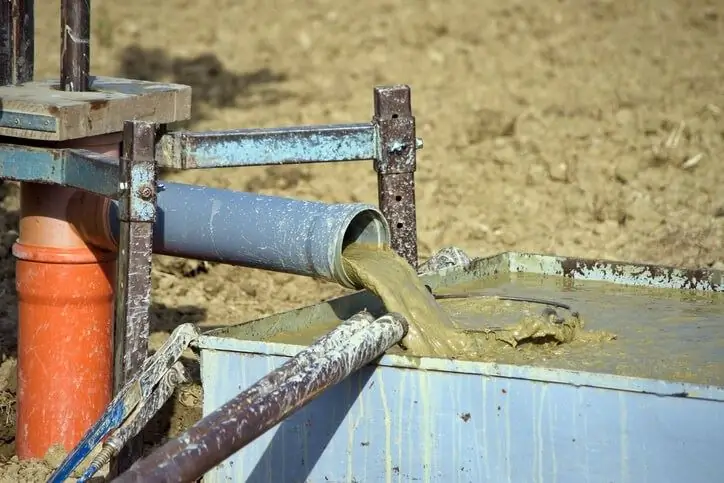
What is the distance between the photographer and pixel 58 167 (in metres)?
4.02

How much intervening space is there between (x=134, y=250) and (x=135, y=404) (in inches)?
18.0

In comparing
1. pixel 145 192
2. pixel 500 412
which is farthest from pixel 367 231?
pixel 500 412

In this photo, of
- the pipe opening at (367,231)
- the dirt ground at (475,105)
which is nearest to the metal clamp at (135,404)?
the pipe opening at (367,231)

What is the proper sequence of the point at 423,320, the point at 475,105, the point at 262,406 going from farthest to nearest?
1. the point at 475,105
2. the point at 423,320
3. the point at 262,406

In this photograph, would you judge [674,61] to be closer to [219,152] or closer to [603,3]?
[603,3]

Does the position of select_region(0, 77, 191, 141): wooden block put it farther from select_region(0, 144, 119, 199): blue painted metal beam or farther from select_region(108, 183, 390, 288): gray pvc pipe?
select_region(108, 183, 390, 288): gray pvc pipe

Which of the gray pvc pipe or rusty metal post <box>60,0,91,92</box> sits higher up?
rusty metal post <box>60,0,91,92</box>

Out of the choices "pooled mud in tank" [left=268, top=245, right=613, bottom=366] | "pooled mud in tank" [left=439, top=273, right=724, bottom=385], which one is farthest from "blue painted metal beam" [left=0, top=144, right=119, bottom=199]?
"pooled mud in tank" [left=439, top=273, right=724, bottom=385]

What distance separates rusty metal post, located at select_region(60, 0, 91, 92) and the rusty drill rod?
1.40 m

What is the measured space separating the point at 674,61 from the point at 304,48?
2.53m

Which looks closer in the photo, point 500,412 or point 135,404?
point 500,412

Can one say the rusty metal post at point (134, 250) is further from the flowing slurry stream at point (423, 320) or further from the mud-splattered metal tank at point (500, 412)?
the flowing slurry stream at point (423, 320)

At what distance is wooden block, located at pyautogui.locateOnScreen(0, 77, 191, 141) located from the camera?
13.0 ft

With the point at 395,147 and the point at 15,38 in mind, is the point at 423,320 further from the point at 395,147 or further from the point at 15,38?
the point at 15,38
